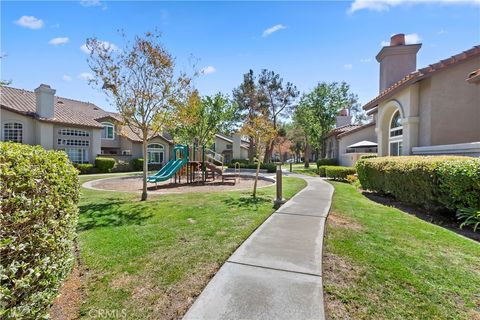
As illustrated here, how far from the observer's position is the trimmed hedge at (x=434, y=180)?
5.75 meters

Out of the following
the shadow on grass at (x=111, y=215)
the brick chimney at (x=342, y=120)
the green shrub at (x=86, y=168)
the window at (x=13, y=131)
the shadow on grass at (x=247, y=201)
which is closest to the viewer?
the shadow on grass at (x=111, y=215)

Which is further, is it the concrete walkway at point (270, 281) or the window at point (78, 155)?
the window at point (78, 155)

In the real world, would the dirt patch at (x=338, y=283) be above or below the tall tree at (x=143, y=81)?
below

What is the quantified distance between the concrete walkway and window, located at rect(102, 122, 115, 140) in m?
32.6

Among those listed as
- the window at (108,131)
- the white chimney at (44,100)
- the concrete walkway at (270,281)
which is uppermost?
the white chimney at (44,100)

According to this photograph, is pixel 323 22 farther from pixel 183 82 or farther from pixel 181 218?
pixel 181 218

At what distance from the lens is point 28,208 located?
2281 mm

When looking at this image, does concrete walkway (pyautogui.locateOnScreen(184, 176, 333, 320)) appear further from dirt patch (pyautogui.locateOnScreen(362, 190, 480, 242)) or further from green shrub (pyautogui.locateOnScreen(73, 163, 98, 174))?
green shrub (pyautogui.locateOnScreen(73, 163, 98, 174))

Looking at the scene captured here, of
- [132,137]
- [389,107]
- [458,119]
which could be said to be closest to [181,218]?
[458,119]

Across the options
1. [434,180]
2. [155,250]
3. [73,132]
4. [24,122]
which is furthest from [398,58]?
[24,122]

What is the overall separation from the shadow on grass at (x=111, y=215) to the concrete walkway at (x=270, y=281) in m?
3.69

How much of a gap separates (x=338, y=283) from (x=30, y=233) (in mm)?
3750

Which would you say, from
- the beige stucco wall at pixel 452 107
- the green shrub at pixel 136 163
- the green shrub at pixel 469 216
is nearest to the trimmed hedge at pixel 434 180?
the green shrub at pixel 469 216

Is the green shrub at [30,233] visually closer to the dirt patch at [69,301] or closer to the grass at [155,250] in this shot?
the dirt patch at [69,301]
